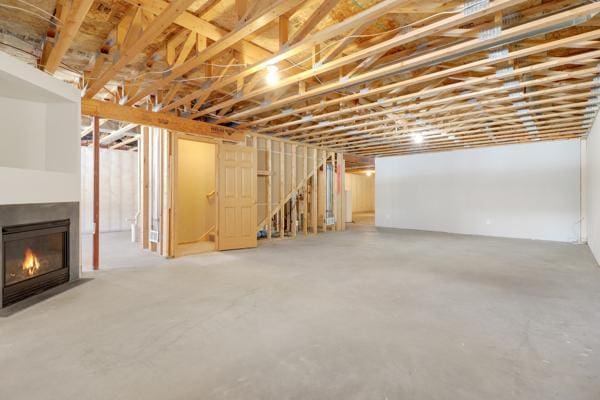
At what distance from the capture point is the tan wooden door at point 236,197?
5.95 meters

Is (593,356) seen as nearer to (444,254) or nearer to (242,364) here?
(242,364)

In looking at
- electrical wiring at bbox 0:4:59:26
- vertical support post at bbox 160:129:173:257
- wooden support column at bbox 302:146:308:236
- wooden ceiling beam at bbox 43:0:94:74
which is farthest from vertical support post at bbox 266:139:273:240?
electrical wiring at bbox 0:4:59:26

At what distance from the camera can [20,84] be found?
3100 mm

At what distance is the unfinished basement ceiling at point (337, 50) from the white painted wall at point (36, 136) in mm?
482

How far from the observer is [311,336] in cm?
233

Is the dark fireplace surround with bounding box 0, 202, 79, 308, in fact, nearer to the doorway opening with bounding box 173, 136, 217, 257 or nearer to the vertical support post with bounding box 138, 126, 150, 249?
the vertical support post with bounding box 138, 126, 150, 249

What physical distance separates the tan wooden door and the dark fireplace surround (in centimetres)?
247

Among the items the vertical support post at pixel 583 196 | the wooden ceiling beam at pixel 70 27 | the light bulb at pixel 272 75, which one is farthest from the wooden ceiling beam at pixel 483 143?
the wooden ceiling beam at pixel 70 27

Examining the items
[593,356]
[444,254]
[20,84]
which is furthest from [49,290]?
[444,254]

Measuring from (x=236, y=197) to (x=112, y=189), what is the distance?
4.87 m

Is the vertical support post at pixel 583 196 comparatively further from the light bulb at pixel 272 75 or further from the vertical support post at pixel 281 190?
the light bulb at pixel 272 75

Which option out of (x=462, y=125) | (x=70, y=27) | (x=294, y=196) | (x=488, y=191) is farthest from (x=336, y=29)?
(x=488, y=191)

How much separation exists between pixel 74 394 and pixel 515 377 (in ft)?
8.42

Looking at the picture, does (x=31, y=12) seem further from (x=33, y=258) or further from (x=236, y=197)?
(x=236, y=197)
